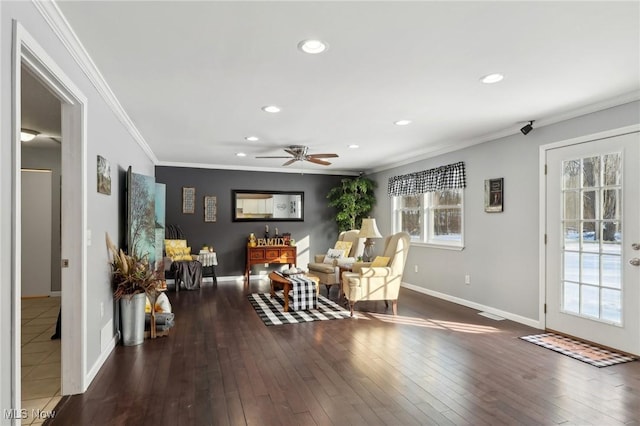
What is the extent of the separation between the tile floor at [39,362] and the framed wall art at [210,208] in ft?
9.73

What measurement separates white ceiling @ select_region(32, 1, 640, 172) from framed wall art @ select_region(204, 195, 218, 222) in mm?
2959

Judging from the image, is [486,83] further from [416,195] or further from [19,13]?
[416,195]

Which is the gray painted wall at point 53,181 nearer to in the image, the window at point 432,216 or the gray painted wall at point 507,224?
the window at point 432,216

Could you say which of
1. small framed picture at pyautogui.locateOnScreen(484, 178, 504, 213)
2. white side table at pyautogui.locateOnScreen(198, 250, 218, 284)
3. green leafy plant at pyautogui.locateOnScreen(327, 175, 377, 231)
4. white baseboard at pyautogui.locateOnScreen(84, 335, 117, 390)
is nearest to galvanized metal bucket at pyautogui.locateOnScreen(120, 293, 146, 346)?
white baseboard at pyautogui.locateOnScreen(84, 335, 117, 390)

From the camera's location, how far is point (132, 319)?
12.1 ft

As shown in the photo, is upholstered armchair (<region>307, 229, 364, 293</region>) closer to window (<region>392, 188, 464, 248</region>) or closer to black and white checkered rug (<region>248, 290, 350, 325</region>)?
black and white checkered rug (<region>248, 290, 350, 325</region>)

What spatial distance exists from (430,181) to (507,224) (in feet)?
5.36

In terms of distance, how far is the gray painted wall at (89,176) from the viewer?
1603 millimetres

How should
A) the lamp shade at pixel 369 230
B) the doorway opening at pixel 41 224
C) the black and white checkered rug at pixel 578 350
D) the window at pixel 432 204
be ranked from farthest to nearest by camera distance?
1. the lamp shade at pixel 369 230
2. the window at pixel 432 204
3. the doorway opening at pixel 41 224
4. the black and white checkered rug at pixel 578 350

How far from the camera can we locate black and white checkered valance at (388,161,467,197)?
5602mm

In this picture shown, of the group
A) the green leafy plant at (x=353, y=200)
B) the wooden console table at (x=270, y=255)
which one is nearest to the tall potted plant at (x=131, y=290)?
the wooden console table at (x=270, y=255)

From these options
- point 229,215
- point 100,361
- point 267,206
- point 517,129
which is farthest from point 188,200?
point 517,129

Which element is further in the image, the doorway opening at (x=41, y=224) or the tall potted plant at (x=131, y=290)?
the doorway opening at (x=41, y=224)

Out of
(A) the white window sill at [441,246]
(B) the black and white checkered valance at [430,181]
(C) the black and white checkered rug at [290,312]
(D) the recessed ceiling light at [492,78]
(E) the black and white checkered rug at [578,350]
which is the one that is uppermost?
(D) the recessed ceiling light at [492,78]
